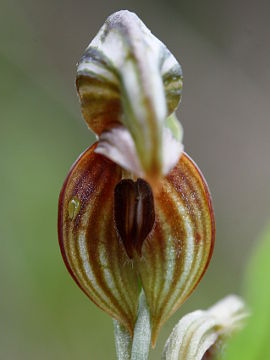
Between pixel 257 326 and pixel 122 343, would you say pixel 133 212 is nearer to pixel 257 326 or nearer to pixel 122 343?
pixel 122 343

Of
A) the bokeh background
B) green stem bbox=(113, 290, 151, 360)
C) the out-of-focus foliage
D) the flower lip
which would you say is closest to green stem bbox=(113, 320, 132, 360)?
green stem bbox=(113, 290, 151, 360)

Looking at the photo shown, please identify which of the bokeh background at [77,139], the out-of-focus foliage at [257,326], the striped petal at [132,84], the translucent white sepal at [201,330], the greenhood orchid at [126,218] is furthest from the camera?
the bokeh background at [77,139]

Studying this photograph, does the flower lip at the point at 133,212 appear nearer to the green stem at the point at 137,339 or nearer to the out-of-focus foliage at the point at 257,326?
the green stem at the point at 137,339

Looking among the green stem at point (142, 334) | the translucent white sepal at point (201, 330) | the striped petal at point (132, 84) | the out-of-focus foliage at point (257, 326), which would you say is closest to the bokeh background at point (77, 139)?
the translucent white sepal at point (201, 330)

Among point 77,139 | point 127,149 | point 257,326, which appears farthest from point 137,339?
point 77,139

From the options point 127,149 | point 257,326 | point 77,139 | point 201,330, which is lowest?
point 257,326
